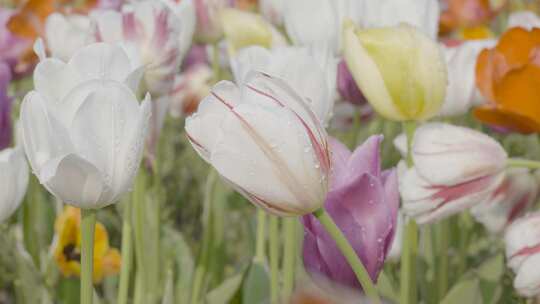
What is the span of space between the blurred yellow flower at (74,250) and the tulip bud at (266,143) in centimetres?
60

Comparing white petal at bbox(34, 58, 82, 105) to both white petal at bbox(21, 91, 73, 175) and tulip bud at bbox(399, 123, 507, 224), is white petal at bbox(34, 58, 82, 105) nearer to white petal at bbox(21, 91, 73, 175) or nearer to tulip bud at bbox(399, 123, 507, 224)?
white petal at bbox(21, 91, 73, 175)

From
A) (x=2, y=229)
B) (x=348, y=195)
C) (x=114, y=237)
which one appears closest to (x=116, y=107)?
(x=348, y=195)

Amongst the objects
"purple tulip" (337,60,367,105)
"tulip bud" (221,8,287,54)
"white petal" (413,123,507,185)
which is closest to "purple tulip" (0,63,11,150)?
"tulip bud" (221,8,287,54)

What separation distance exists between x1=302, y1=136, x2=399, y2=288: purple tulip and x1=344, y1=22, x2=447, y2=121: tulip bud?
0.09m

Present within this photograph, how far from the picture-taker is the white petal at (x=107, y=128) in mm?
609

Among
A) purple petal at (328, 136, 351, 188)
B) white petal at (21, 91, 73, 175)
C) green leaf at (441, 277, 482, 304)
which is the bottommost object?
green leaf at (441, 277, 482, 304)

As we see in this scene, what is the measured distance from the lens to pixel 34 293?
3.47 ft

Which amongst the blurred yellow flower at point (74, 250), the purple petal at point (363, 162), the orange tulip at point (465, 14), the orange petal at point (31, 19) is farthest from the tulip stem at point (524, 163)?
the orange tulip at point (465, 14)

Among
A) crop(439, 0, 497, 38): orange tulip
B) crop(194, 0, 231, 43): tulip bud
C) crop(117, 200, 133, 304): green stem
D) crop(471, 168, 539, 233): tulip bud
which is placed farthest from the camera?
crop(439, 0, 497, 38): orange tulip

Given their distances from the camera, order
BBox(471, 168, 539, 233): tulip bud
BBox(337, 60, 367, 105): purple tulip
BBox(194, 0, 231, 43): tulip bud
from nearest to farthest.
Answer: BBox(471, 168, 539, 233): tulip bud
BBox(337, 60, 367, 105): purple tulip
BBox(194, 0, 231, 43): tulip bud

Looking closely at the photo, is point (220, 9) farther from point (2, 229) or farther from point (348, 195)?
point (348, 195)

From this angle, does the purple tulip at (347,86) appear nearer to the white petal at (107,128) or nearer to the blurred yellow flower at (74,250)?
the blurred yellow flower at (74,250)

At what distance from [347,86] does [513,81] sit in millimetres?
273

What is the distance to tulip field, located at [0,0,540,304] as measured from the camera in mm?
571
